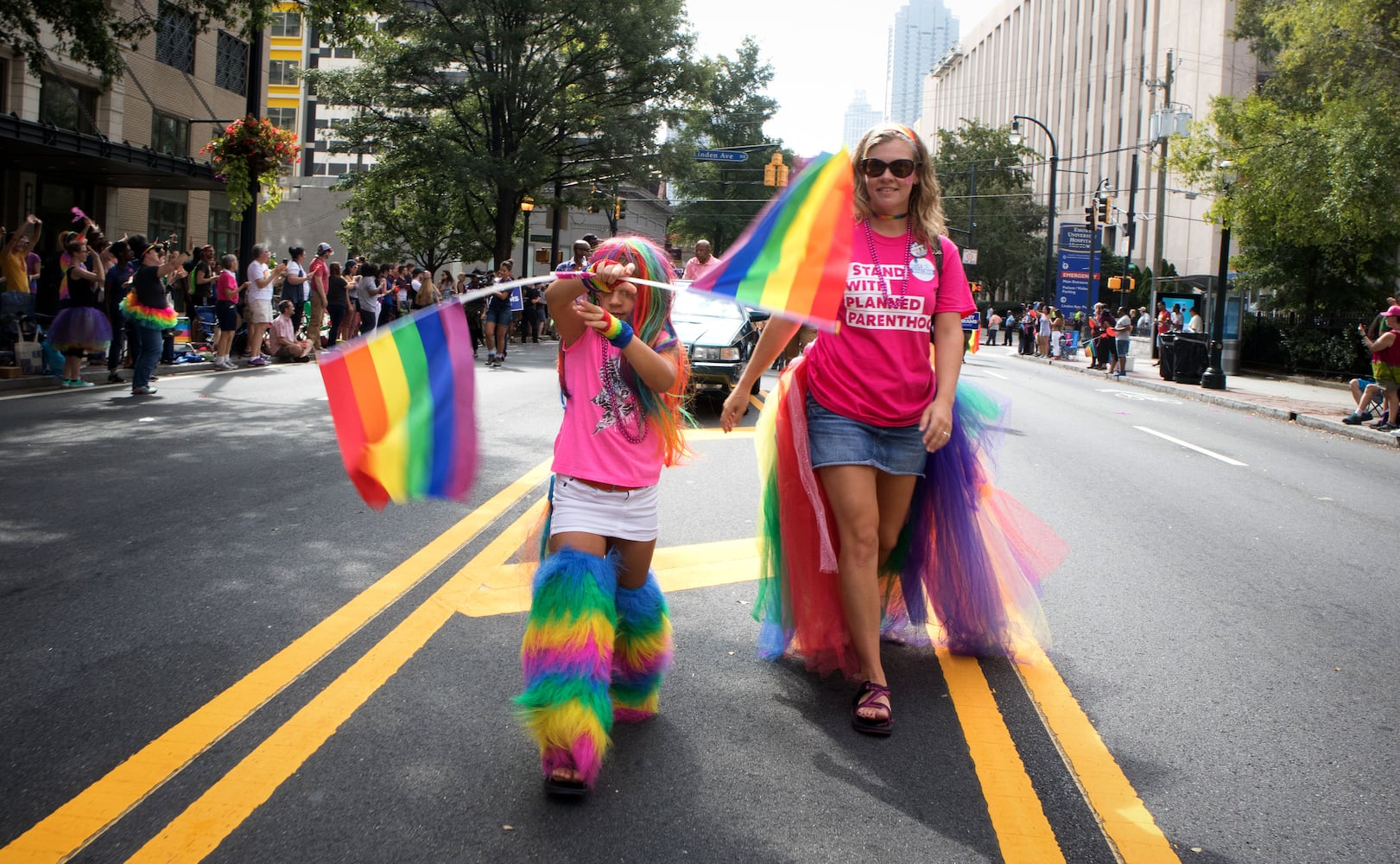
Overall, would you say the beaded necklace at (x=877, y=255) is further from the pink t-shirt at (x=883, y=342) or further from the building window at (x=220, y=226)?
the building window at (x=220, y=226)

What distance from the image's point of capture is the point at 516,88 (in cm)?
3634

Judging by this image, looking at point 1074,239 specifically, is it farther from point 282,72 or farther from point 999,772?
point 282,72

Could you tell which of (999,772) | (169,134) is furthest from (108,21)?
(169,134)

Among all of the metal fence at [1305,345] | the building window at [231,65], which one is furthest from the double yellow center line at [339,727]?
the building window at [231,65]

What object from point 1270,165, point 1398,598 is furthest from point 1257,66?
point 1398,598

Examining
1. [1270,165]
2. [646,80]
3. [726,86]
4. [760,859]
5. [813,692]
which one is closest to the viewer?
[760,859]

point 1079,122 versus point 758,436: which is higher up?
point 1079,122

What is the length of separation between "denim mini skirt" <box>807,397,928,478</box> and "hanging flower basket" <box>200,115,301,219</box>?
15138 millimetres

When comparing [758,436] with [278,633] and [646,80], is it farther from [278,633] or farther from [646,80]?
[646,80]

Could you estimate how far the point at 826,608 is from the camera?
4059mm

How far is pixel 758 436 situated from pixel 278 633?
2031mm

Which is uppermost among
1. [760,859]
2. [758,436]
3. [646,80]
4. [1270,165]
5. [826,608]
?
[646,80]

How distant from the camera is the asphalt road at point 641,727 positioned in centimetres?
293

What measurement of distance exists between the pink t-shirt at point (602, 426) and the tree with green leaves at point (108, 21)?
12.4 m
